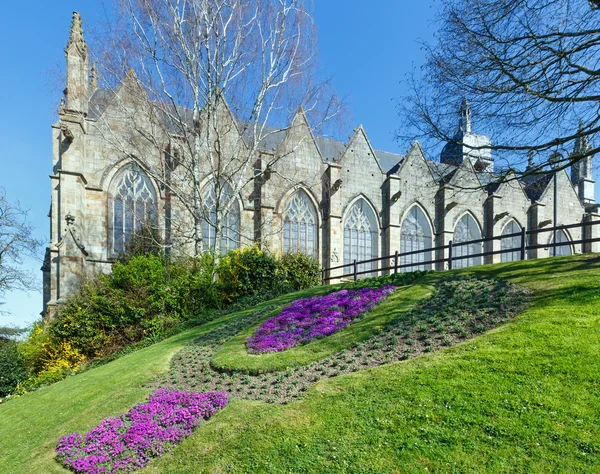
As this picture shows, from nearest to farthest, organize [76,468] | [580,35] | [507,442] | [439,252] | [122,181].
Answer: [507,442] < [76,468] < [580,35] < [122,181] < [439,252]

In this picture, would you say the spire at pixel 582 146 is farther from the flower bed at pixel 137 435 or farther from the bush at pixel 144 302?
the bush at pixel 144 302

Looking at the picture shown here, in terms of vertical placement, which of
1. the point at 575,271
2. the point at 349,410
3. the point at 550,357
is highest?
the point at 575,271

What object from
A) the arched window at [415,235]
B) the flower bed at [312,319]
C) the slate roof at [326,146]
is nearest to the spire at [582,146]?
the flower bed at [312,319]

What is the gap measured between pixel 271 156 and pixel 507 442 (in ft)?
62.9

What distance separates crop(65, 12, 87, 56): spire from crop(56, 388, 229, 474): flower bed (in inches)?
784

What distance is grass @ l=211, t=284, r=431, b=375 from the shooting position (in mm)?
8294

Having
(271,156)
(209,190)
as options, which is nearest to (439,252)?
(271,156)

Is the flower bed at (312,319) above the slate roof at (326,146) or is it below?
below

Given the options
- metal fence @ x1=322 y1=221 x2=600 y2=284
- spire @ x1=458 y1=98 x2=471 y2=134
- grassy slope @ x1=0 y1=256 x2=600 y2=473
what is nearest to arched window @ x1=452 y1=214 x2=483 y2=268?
metal fence @ x1=322 y1=221 x2=600 y2=284

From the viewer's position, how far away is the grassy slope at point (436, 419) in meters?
4.35

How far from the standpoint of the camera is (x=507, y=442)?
4.40m

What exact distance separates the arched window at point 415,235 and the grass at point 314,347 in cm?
1655

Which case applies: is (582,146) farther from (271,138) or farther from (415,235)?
(271,138)

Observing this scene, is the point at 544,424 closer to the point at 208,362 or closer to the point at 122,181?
the point at 208,362
